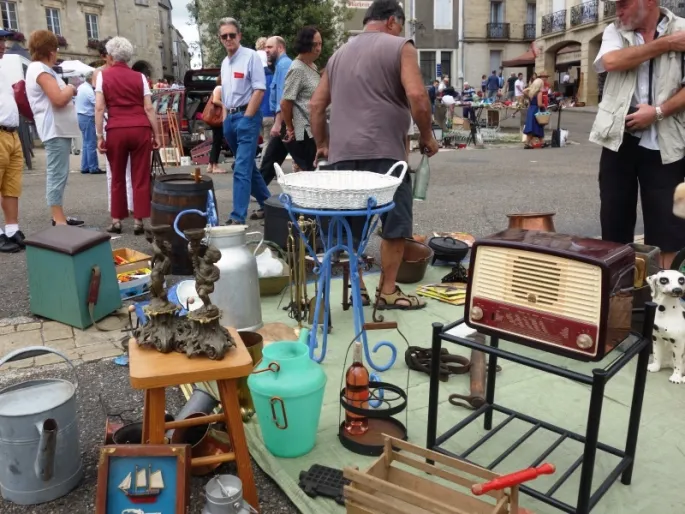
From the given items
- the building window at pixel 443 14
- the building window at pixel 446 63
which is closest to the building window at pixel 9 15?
the building window at pixel 443 14

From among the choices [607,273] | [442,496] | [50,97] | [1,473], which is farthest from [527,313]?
[50,97]

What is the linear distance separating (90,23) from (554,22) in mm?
27587

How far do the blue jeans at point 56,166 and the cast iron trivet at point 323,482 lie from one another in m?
4.46

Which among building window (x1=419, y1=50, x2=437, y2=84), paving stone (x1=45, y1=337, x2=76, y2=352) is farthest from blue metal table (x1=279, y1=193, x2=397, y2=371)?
building window (x1=419, y1=50, x2=437, y2=84)

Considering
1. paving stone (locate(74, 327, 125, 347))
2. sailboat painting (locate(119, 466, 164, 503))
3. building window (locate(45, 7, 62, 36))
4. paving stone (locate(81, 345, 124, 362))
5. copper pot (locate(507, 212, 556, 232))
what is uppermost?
building window (locate(45, 7, 62, 36))

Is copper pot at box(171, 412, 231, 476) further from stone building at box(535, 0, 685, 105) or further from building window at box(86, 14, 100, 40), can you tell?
building window at box(86, 14, 100, 40)

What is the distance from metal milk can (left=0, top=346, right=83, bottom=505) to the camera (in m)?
2.17

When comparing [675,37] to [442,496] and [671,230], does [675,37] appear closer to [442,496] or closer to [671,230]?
[671,230]

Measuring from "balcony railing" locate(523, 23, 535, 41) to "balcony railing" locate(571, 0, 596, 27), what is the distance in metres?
7.75

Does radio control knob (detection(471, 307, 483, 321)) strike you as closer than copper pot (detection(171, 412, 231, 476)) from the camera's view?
Yes

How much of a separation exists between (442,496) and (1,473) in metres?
1.60

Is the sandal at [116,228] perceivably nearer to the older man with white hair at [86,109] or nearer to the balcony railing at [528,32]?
the older man with white hair at [86,109]

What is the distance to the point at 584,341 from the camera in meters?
1.95

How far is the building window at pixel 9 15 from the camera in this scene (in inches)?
1288
